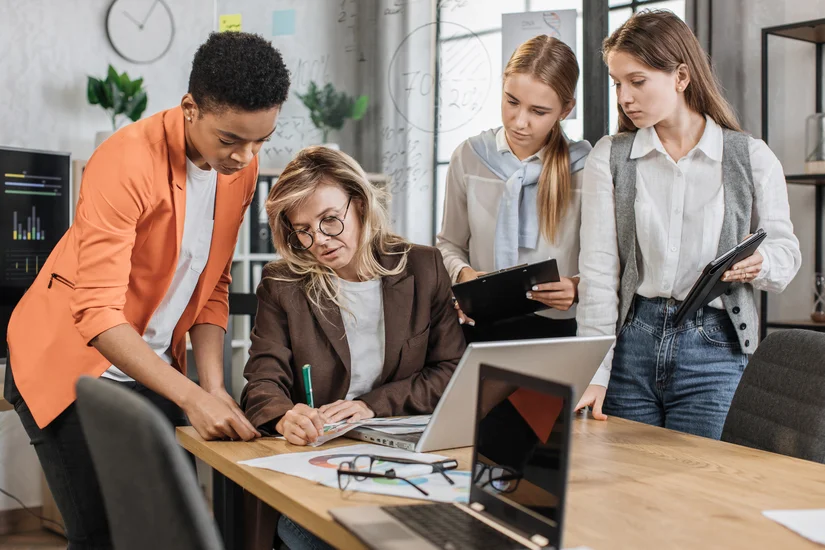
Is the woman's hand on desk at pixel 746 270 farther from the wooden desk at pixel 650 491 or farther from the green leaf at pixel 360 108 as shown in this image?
the green leaf at pixel 360 108

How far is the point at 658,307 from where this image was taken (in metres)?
1.88

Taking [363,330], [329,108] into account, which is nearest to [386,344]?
[363,330]

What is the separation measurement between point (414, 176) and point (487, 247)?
994mm

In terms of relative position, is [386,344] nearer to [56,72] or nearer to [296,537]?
[296,537]

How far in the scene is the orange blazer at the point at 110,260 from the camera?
1565 millimetres

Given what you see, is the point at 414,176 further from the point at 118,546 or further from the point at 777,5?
the point at 118,546

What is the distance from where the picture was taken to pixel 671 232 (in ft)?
6.22

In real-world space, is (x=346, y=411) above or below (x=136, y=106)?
below

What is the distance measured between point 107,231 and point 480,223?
40.2 inches

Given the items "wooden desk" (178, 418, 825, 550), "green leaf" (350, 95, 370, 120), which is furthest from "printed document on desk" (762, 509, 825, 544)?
"green leaf" (350, 95, 370, 120)

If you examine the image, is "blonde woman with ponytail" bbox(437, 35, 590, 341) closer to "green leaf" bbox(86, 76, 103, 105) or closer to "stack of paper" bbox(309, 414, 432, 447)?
"stack of paper" bbox(309, 414, 432, 447)

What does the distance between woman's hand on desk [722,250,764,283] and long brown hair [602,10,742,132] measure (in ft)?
1.12

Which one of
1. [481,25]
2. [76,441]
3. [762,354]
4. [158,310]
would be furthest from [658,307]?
[481,25]

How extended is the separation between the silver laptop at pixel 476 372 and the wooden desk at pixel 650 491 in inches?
1.8
